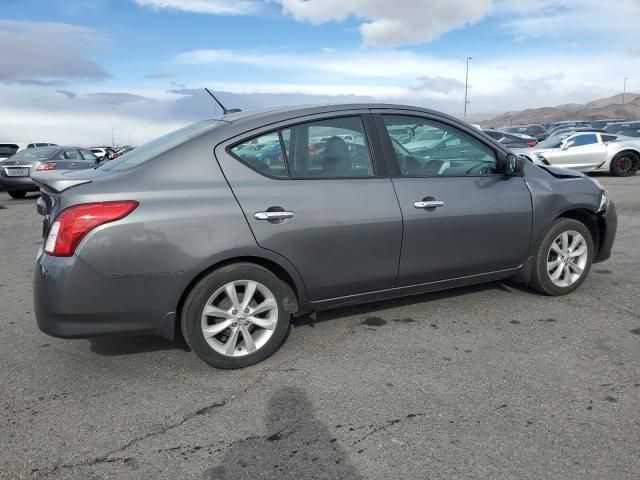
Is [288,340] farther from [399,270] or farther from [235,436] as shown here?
[235,436]

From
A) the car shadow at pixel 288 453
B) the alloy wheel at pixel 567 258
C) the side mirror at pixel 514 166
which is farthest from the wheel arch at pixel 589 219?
the car shadow at pixel 288 453

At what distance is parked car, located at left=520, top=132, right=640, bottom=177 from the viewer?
1548 cm

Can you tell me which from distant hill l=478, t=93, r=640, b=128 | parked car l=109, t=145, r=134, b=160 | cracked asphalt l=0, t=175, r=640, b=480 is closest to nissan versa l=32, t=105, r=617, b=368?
cracked asphalt l=0, t=175, r=640, b=480

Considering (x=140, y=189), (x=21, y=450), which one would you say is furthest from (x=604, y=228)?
(x=21, y=450)

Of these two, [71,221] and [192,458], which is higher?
[71,221]

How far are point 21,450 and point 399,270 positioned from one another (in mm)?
2469

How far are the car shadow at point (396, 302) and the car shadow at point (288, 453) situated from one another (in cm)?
138

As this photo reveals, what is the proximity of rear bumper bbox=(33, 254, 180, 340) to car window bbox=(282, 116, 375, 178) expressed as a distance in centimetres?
114

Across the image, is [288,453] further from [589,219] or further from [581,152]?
[581,152]

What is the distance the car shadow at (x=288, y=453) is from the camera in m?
2.35

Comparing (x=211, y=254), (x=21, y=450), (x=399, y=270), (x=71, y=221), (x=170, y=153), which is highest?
(x=170, y=153)

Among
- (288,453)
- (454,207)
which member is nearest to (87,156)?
(454,207)

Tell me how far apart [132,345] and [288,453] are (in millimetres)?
1770

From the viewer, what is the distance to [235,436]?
2.65 meters
